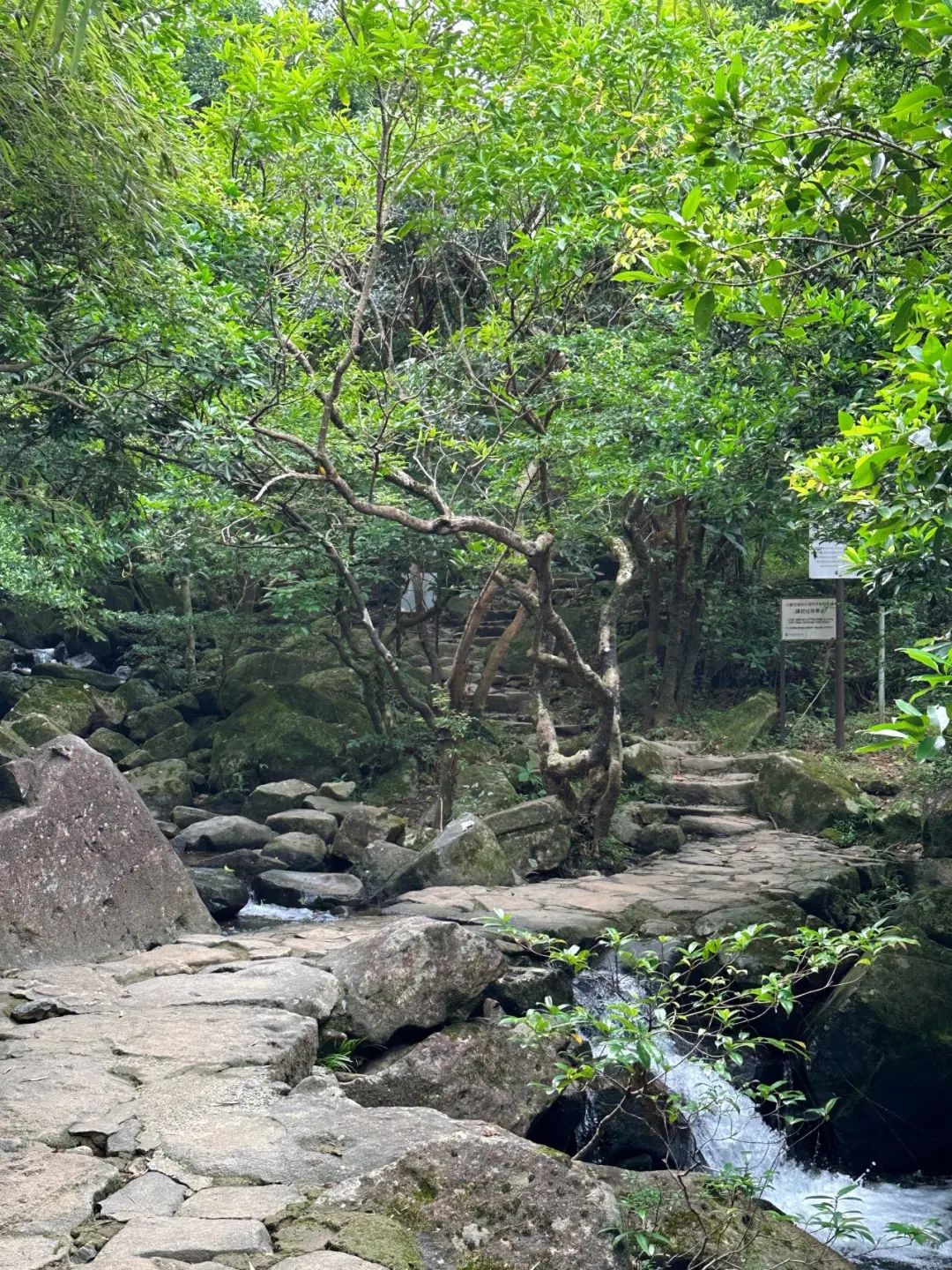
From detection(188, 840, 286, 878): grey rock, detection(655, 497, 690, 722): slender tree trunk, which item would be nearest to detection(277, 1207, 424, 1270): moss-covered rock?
detection(188, 840, 286, 878): grey rock

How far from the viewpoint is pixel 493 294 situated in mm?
12211

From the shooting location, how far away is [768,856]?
11.1 m

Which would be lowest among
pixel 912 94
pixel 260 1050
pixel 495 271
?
pixel 260 1050

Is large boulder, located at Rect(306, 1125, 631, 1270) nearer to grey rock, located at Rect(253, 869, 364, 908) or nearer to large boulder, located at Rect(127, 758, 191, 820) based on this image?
grey rock, located at Rect(253, 869, 364, 908)

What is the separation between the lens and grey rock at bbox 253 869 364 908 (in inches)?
453

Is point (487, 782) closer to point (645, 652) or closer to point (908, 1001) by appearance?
point (645, 652)

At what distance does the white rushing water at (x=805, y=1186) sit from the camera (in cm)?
644

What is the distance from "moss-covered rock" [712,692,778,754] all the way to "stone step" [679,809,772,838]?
2783 millimetres

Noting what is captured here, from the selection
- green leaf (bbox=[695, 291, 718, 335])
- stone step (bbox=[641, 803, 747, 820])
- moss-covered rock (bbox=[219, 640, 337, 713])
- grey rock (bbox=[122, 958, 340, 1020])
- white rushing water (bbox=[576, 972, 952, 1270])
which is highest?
green leaf (bbox=[695, 291, 718, 335])

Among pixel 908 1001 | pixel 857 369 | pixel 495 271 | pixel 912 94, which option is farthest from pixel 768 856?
pixel 912 94

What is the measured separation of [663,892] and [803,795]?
11.5ft

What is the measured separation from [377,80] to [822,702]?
1136 cm

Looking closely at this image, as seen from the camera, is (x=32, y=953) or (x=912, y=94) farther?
(x=32, y=953)

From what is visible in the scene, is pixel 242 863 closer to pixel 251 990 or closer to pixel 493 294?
pixel 251 990
